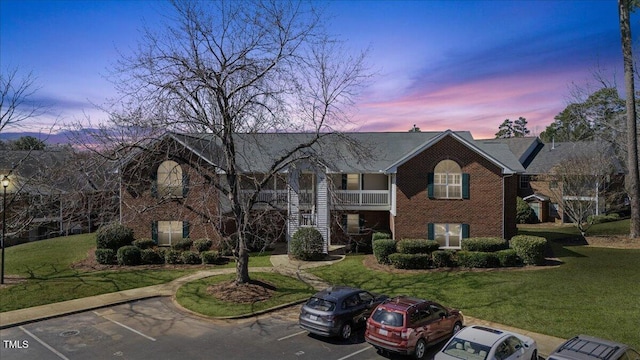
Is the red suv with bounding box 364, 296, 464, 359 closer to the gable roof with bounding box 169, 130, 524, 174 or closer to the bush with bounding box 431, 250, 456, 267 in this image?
the bush with bounding box 431, 250, 456, 267

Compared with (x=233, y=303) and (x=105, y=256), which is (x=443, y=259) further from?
(x=105, y=256)

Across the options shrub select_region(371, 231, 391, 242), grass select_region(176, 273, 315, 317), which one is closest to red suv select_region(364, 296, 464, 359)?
grass select_region(176, 273, 315, 317)

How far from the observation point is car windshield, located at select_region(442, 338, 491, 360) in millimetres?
10352

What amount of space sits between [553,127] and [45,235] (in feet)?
306

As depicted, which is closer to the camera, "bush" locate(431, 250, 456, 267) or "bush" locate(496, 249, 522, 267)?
"bush" locate(496, 249, 522, 267)

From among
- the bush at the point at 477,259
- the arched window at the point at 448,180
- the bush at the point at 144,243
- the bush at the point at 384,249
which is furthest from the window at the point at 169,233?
the bush at the point at 477,259

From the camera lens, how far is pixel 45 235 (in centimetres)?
4056

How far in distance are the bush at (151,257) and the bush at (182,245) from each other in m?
0.97

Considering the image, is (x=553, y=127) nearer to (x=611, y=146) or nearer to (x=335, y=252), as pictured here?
(x=611, y=146)

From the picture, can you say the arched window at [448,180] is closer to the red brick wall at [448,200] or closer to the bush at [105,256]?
the red brick wall at [448,200]

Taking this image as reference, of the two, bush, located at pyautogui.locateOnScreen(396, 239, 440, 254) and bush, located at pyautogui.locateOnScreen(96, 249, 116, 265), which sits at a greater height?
bush, located at pyautogui.locateOnScreen(396, 239, 440, 254)

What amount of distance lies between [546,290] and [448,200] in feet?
28.0

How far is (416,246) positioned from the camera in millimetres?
23984

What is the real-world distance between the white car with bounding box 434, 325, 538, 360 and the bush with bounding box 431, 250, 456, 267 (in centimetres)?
1202
